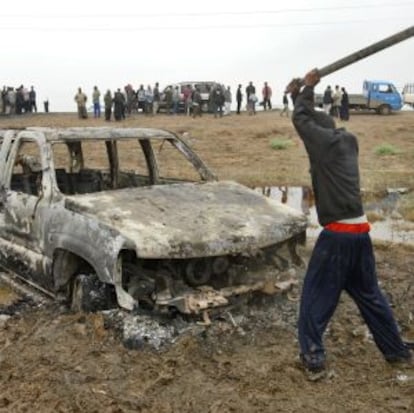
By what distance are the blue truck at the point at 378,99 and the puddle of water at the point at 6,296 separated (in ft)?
90.3

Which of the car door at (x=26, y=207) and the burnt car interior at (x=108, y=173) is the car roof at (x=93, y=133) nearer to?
the car door at (x=26, y=207)

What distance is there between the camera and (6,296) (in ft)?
23.1

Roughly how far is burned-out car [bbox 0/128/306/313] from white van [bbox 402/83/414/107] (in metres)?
34.3

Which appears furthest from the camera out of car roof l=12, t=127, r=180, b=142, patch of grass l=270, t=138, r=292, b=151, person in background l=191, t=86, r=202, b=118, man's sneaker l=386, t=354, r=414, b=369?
person in background l=191, t=86, r=202, b=118

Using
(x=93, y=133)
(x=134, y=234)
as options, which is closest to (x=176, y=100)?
(x=93, y=133)

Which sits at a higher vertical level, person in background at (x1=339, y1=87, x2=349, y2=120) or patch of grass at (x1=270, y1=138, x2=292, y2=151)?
person in background at (x1=339, y1=87, x2=349, y2=120)

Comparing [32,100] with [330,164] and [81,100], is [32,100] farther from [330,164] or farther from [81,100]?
[330,164]

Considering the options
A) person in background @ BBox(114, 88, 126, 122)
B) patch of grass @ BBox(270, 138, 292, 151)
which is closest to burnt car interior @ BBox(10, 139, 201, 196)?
patch of grass @ BBox(270, 138, 292, 151)

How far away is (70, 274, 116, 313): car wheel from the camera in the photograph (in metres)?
5.66

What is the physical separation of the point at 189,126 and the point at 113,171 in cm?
1983

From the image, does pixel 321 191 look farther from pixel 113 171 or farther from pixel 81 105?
pixel 81 105

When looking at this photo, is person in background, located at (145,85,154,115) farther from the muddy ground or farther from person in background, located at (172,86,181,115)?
the muddy ground

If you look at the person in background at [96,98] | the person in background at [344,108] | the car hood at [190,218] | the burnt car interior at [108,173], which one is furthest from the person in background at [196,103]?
the car hood at [190,218]

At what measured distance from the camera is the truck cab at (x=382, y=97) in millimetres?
32219
